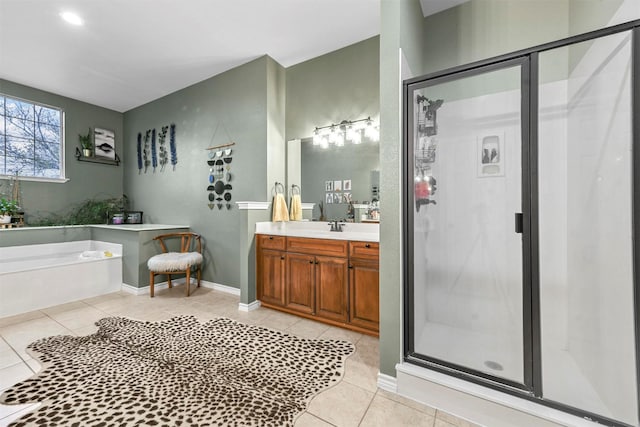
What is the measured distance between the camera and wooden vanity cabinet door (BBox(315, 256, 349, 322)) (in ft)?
8.04

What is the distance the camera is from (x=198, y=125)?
397 cm

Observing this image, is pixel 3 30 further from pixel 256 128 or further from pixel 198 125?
pixel 256 128

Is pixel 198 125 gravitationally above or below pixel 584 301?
above

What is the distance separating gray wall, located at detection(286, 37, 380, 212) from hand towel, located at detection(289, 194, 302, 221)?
8 centimetres

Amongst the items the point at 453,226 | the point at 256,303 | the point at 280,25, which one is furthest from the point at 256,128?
the point at 453,226

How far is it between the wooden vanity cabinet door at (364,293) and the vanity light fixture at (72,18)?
3.60m

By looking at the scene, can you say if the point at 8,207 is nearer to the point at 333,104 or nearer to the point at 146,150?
the point at 146,150

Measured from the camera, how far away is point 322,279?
2.56 metres

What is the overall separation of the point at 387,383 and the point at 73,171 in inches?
226

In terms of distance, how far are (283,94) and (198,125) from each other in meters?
1.44


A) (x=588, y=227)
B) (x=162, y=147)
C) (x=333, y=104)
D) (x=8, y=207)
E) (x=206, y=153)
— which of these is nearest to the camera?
(x=588, y=227)

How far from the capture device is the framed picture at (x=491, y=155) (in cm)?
209

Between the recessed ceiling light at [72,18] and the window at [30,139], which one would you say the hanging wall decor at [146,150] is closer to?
the window at [30,139]

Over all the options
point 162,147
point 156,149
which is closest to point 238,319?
point 162,147
